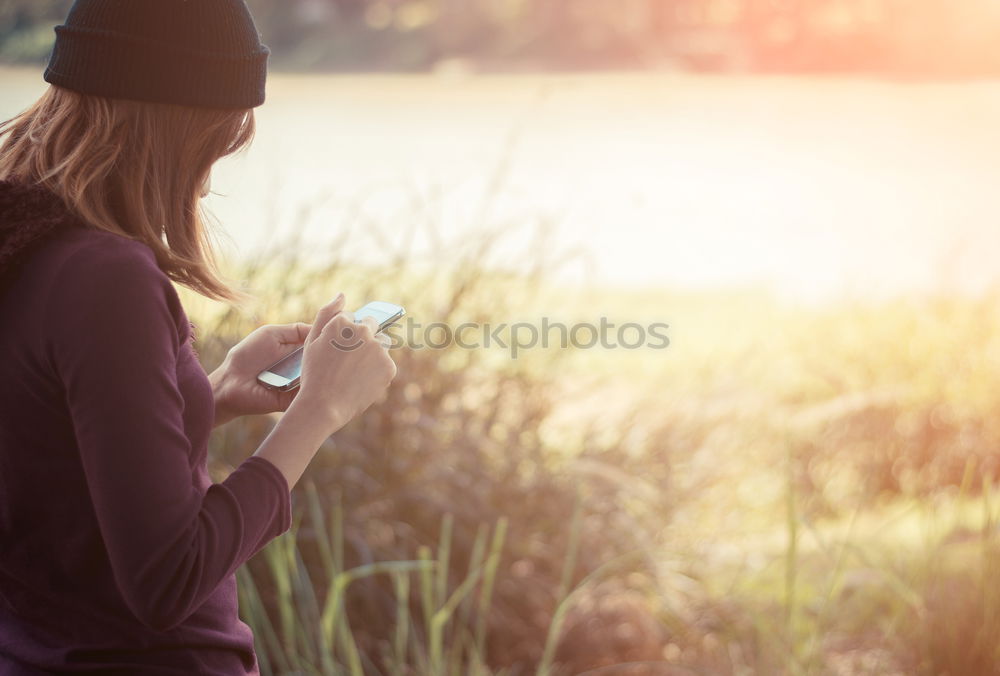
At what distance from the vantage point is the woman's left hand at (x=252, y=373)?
3.83ft

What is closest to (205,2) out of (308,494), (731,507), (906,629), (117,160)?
(117,160)

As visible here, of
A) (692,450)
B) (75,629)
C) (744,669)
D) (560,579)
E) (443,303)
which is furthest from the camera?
(692,450)

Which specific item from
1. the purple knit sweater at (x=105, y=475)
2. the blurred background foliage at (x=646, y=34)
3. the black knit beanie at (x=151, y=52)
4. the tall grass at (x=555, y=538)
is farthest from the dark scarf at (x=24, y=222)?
the blurred background foliage at (x=646, y=34)

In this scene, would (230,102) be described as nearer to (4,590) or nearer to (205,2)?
(205,2)

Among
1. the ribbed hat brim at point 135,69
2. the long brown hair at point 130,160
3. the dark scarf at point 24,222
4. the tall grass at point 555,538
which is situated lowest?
the tall grass at point 555,538

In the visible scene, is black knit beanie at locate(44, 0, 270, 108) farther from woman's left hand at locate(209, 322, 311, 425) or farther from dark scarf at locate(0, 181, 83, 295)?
woman's left hand at locate(209, 322, 311, 425)

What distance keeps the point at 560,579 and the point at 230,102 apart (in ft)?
5.38

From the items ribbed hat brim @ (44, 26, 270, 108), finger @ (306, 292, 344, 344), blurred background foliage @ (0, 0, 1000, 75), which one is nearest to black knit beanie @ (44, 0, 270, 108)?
ribbed hat brim @ (44, 26, 270, 108)

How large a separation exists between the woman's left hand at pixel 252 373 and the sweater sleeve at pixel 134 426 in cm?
30

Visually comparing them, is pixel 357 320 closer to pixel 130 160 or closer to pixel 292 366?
pixel 292 366

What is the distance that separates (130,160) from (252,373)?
0.31 m

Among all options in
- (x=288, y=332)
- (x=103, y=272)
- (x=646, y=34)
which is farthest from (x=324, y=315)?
(x=646, y=34)

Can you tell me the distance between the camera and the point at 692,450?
2863 mm

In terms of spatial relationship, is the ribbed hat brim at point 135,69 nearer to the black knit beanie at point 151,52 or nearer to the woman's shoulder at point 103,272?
the black knit beanie at point 151,52
